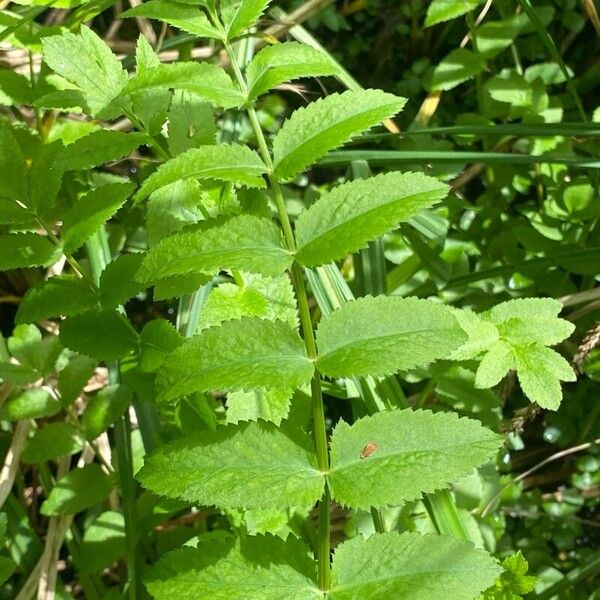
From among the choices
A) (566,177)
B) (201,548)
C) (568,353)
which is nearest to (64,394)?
(201,548)

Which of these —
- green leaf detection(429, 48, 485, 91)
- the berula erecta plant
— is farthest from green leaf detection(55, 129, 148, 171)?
green leaf detection(429, 48, 485, 91)

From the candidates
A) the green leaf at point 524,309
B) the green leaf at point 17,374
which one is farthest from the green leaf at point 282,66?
the green leaf at point 17,374

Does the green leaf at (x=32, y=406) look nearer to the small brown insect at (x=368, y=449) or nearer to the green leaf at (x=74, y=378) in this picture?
the green leaf at (x=74, y=378)

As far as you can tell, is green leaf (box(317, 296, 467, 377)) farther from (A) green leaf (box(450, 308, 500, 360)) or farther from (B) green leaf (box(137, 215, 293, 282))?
(A) green leaf (box(450, 308, 500, 360))

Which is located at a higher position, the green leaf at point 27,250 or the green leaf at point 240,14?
the green leaf at point 240,14

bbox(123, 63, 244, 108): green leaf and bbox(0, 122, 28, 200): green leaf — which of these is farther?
bbox(0, 122, 28, 200): green leaf

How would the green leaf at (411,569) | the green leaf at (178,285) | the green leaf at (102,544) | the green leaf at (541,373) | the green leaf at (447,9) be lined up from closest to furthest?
the green leaf at (411,569) → the green leaf at (178,285) → the green leaf at (541,373) → the green leaf at (102,544) → the green leaf at (447,9)
